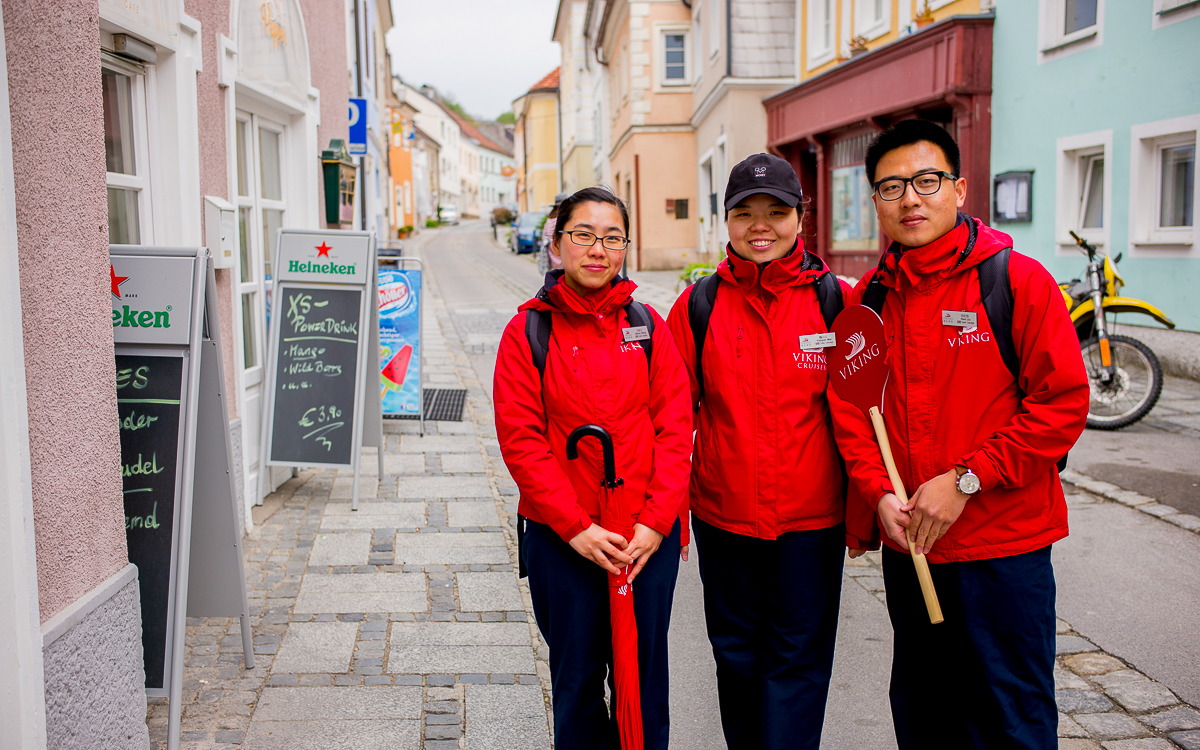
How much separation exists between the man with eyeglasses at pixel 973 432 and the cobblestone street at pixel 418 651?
92 centimetres

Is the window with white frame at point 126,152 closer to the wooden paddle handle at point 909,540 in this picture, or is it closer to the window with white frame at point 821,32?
the wooden paddle handle at point 909,540

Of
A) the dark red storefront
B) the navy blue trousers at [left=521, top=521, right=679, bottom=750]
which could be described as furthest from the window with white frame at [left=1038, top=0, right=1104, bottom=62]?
the navy blue trousers at [left=521, top=521, right=679, bottom=750]

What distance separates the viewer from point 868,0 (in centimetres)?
1578

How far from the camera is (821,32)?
18.2 metres

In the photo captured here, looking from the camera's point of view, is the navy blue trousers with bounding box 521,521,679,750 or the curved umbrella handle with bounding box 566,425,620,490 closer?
the curved umbrella handle with bounding box 566,425,620,490

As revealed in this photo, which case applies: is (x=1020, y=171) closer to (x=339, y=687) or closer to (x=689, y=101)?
(x=339, y=687)

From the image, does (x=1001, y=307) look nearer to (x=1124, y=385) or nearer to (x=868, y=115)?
(x=1124, y=385)

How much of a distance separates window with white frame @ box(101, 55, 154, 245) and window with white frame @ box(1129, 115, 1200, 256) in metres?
9.24

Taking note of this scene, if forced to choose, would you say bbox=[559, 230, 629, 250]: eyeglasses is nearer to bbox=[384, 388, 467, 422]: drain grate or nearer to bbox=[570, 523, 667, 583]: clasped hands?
bbox=[570, 523, 667, 583]: clasped hands

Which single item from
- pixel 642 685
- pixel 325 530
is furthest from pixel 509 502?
pixel 642 685

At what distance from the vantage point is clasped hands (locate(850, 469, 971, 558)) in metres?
2.42

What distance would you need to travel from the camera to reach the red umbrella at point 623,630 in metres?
2.56

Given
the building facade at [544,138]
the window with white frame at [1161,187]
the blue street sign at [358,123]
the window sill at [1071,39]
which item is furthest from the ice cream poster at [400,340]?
the building facade at [544,138]

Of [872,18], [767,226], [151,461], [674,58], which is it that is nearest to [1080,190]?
[872,18]
